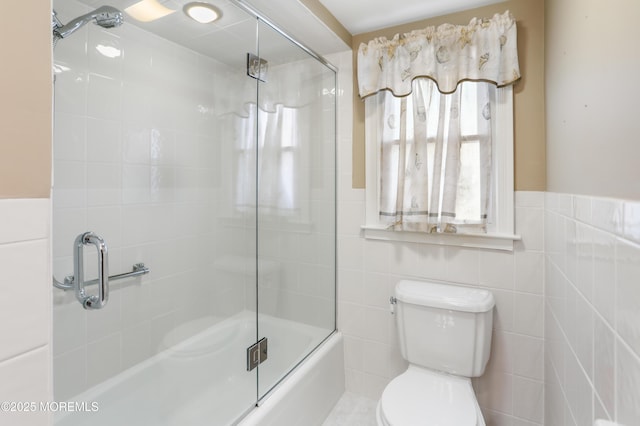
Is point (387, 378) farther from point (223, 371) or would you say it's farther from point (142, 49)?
point (142, 49)

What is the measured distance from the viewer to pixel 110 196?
155 centimetres

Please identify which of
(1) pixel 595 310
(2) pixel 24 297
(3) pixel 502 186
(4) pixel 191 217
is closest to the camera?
(2) pixel 24 297

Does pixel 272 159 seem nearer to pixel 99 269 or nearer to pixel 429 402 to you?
pixel 99 269

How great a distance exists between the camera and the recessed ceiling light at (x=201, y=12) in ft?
4.87

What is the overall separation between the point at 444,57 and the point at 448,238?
37.5 inches

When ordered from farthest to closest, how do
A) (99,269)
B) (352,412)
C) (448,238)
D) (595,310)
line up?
(352,412), (448,238), (99,269), (595,310)

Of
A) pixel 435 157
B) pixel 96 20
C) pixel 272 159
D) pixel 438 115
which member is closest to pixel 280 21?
pixel 272 159

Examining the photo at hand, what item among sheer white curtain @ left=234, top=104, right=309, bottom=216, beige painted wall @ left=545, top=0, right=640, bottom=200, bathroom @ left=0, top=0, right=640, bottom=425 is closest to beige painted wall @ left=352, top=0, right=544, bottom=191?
bathroom @ left=0, top=0, right=640, bottom=425

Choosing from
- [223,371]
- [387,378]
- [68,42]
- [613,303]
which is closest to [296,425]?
[223,371]

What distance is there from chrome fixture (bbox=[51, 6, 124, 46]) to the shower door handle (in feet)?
2.55

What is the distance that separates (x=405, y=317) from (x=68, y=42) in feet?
6.53

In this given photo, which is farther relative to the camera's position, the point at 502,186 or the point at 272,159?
the point at 272,159

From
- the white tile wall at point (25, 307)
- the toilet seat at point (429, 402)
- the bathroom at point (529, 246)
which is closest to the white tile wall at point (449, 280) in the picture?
the bathroom at point (529, 246)

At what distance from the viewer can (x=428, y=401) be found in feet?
4.32
